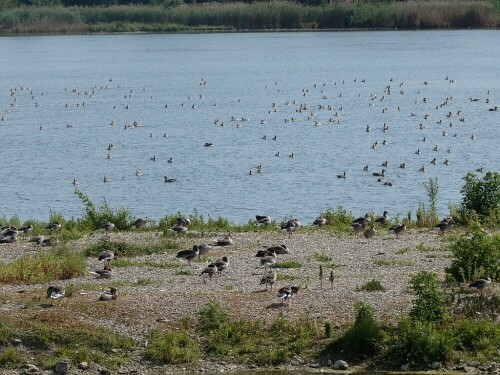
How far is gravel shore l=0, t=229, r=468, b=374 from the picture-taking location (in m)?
19.6

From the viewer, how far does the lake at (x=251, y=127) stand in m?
39.5

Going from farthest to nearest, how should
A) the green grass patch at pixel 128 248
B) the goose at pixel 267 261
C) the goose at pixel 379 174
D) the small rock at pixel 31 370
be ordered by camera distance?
the goose at pixel 379 174 < the green grass patch at pixel 128 248 < the goose at pixel 267 261 < the small rock at pixel 31 370

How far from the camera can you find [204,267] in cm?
2381

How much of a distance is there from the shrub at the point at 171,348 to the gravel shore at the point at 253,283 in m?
0.29

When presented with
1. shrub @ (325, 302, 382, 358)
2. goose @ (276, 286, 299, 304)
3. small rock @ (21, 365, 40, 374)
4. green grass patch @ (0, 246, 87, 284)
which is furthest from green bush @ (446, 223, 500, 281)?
small rock @ (21, 365, 40, 374)

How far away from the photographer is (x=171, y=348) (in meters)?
18.3

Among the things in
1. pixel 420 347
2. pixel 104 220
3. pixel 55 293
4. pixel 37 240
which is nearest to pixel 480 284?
pixel 420 347

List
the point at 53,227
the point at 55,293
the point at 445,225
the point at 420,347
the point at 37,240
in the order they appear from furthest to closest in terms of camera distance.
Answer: the point at 53,227, the point at 445,225, the point at 37,240, the point at 55,293, the point at 420,347

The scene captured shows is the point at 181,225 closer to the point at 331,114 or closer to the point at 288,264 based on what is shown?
the point at 288,264

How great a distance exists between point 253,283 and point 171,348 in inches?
159

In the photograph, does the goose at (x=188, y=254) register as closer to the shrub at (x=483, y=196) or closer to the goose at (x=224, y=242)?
the goose at (x=224, y=242)

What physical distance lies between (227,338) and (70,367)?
2.77m

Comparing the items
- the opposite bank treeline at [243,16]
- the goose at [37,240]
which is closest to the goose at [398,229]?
the goose at [37,240]

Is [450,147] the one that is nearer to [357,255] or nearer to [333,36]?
[357,255]
